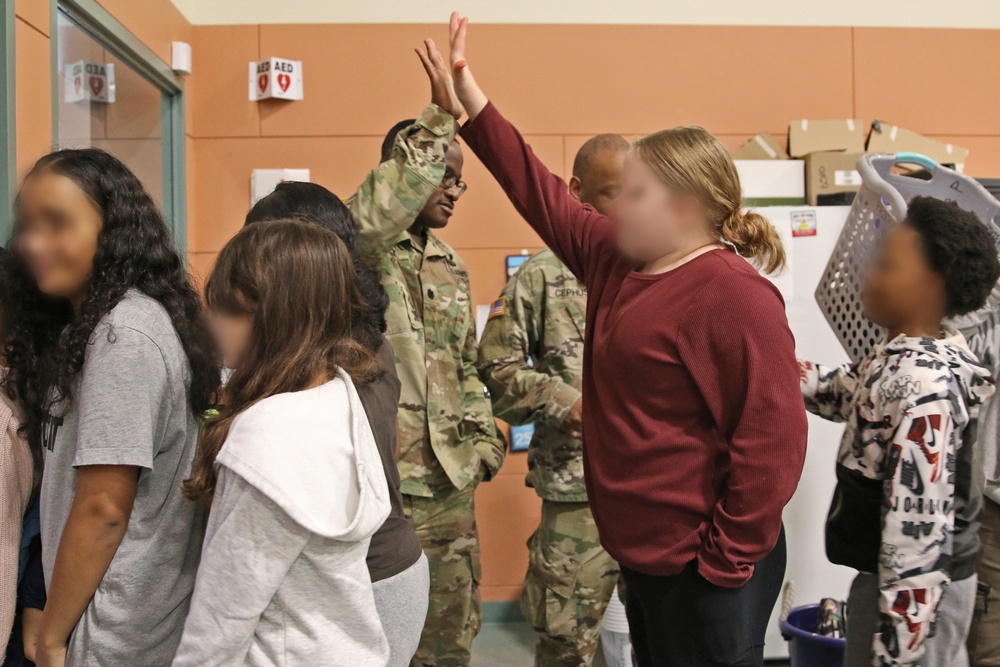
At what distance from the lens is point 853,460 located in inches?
64.7

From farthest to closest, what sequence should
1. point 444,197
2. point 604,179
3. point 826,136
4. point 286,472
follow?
point 826,136 → point 604,179 → point 444,197 → point 286,472

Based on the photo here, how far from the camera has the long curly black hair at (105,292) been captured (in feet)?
4.23

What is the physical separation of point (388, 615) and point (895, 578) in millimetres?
909

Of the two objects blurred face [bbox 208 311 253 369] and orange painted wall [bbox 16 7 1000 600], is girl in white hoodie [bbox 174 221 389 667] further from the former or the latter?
orange painted wall [bbox 16 7 1000 600]

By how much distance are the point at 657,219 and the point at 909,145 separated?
2677 millimetres

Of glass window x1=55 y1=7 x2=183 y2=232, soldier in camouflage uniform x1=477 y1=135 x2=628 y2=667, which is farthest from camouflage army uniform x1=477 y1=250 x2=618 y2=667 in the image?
glass window x1=55 y1=7 x2=183 y2=232

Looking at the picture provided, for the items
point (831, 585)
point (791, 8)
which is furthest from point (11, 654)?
point (791, 8)

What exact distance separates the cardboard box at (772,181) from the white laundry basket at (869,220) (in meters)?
1.44

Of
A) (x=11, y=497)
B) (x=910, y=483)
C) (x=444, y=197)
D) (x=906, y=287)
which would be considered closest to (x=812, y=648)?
(x=910, y=483)

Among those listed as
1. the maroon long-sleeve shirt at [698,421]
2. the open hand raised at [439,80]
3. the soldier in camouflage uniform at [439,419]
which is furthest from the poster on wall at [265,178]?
the maroon long-sleeve shirt at [698,421]

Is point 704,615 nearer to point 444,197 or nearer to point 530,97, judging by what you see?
point 444,197

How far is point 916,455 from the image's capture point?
4.87 ft

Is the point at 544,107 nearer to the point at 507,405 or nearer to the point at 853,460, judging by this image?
the point at 507,405

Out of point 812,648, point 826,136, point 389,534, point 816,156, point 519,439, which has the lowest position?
point 812,648
